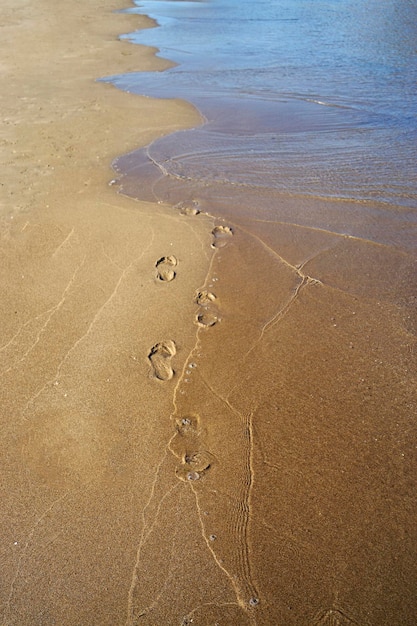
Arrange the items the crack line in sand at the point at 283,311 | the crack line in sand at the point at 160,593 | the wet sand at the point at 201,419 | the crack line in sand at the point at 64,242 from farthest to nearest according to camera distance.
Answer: the crack line in sand at the point at 64,242, the crack line in sand at the point at 283,311, the wet sand at the point at 201,419, the crack line in sand at the point at 160,593

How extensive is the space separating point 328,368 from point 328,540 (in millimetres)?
1289

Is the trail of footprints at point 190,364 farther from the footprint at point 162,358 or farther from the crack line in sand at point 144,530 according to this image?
the crack line in sand at point 144,530

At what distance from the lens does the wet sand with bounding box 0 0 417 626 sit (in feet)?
8.20

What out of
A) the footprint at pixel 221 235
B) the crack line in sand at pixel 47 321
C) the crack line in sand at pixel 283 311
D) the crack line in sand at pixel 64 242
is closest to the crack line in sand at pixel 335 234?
the footprint at pixel 221 235

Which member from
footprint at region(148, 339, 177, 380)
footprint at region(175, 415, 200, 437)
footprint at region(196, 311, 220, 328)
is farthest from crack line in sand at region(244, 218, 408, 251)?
footprint at region(175, 415, 200, 437)

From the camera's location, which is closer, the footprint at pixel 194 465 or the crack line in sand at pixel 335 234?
the footprint at pixel 194 465

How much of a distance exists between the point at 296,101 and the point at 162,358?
24.0ft

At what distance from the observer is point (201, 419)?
130 inches

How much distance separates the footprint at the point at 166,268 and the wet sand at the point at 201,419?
2 centimetres

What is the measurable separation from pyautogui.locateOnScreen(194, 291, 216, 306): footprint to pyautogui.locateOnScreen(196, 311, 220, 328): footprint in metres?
0.14

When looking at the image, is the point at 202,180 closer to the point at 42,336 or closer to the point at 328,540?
the point at 42,336

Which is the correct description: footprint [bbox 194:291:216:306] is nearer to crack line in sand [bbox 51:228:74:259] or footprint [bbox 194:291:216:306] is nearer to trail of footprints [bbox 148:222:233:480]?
trail of footprints [bbox 148:222:233:480]

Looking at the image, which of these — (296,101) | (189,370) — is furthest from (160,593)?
(296,101)

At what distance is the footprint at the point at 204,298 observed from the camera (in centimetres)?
436
